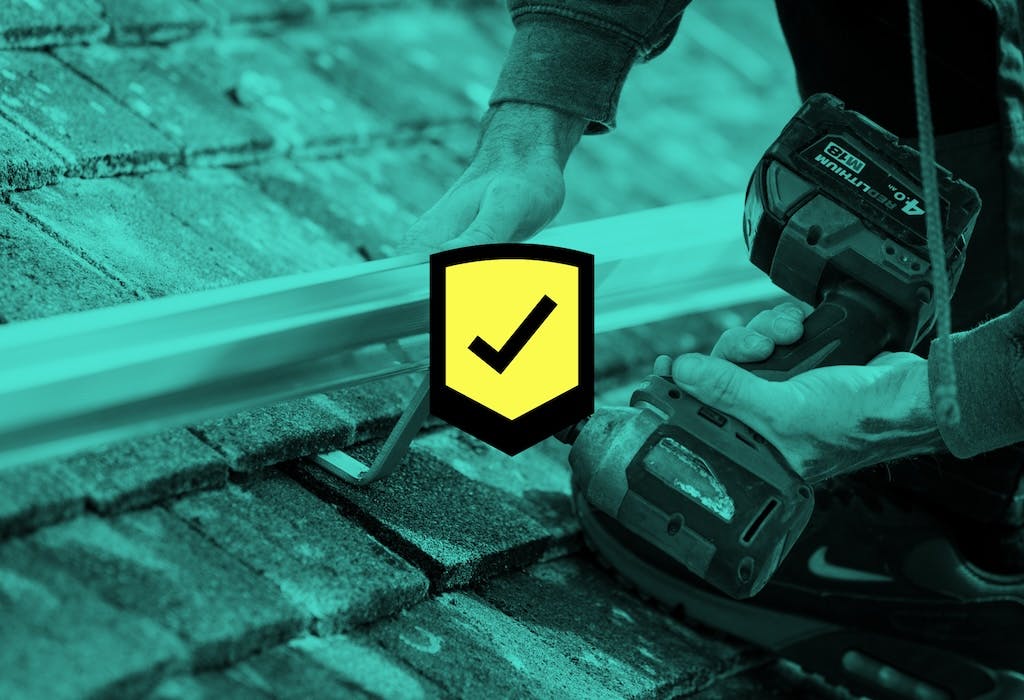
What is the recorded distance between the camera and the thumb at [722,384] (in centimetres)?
137

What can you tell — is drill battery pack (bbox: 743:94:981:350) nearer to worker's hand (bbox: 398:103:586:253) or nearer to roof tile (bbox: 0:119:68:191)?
worker's hand (bbox: 398:103:586:253)

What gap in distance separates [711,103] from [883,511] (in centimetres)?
132

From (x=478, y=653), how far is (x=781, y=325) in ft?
1.82

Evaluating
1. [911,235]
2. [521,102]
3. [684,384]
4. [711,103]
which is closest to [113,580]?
[684,384]

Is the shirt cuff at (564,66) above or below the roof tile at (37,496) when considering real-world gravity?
above

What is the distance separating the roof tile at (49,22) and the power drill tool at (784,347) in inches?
39.2

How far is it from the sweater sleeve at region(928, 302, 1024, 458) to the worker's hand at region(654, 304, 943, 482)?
42 millimetres

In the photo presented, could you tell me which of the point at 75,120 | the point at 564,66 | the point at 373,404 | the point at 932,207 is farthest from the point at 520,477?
the point at 75,120

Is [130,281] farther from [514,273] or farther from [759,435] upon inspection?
[759,435]

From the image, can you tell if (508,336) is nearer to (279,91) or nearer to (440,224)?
(440,224)

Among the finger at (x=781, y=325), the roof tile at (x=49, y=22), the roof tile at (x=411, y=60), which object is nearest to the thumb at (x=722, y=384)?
the finger at (x=781, y=325)

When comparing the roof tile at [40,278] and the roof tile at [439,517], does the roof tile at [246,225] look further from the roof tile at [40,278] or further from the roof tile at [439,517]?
the roof tile at [439,517]

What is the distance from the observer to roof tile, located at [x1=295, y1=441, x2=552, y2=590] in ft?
4.33

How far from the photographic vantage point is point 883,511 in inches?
67.9
